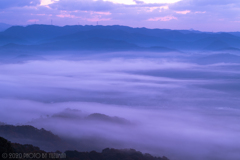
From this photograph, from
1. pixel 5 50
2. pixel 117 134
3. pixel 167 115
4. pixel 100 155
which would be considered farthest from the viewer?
pixel 5 50

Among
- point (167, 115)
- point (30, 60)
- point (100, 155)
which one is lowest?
point (100, 155)

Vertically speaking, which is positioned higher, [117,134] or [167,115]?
[167,115]

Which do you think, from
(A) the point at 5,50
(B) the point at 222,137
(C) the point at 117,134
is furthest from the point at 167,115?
(A) the point at 5,50

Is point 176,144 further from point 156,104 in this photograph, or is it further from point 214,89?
point 214,89

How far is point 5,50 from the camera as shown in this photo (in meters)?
188

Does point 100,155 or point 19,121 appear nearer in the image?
point 100,155

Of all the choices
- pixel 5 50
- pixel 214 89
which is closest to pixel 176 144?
pixel 214 89

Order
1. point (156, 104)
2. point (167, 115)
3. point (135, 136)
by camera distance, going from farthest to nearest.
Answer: point (156, 104) < point (167, 115) < point (135, 136)

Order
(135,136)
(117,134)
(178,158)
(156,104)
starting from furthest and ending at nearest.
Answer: (156,104), (135,136), (117,134), (178,158)

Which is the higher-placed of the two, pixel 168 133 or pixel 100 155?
pixel 168 133

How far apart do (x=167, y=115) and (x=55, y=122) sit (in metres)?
25.2

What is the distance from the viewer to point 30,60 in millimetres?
162750

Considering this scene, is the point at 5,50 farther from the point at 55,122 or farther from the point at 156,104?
the point at 55,122

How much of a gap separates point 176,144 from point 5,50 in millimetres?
189354
